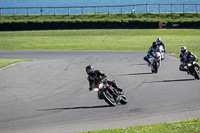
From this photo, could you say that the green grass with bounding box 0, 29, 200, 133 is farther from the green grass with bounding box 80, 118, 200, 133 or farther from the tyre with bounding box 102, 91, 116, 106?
the green grass with bounding box 80, 118, 200, 133

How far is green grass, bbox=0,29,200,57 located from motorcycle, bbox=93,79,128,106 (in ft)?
65.0

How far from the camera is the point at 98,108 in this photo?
10430 mm

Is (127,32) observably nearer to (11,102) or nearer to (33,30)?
(33,30)

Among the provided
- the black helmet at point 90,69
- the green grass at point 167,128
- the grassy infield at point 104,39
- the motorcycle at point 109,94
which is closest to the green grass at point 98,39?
the grassy infield at point 104,39

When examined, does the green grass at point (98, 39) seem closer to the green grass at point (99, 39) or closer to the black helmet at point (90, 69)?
the green grass at point (99, 39)

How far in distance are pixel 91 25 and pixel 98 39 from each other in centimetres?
732

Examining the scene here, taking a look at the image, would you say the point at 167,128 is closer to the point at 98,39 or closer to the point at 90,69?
the point at 90,69

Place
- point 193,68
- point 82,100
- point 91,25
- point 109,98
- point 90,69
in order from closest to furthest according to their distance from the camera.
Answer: point 90,69 < point 109,98 < point 82,100 < point 193,68 < point 91,25

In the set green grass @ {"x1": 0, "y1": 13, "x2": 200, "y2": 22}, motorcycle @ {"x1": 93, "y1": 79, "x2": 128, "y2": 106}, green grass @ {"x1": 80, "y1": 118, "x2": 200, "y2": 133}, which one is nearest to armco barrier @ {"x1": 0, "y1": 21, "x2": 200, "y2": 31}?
green grass @ {"x1": 0, "y1": 13, "x2": 200, "y2": 22}

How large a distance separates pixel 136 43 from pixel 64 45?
6.31 meters

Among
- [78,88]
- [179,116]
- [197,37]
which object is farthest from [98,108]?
[197,37]

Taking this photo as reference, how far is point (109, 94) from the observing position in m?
10.8

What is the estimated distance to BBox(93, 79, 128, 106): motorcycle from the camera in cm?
1053

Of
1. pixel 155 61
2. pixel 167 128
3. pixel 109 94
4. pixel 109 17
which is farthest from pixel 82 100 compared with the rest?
pixel 109 17
